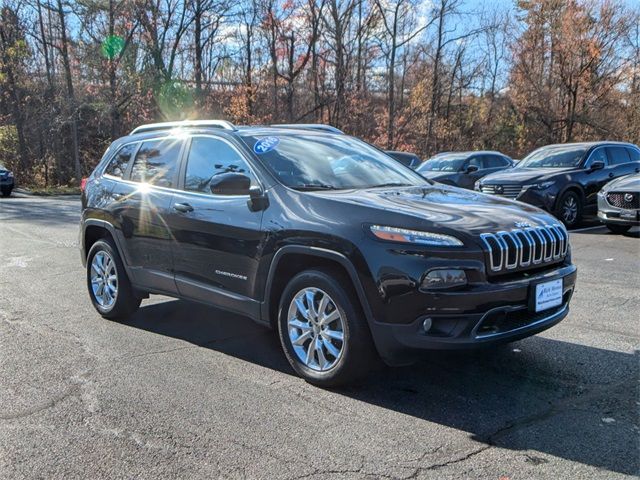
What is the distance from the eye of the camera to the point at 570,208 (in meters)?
11.7

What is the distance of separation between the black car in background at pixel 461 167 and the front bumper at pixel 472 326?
1166 centimetres

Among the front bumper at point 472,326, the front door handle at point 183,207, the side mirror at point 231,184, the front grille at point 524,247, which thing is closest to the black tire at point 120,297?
the front door handle at point 183,207

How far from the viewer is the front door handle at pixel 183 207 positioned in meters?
4.68

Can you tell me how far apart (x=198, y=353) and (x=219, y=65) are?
3416 centimetres

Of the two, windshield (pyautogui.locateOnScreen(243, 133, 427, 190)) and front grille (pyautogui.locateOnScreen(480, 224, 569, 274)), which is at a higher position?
windshield (pyautogui.locateOnScreen(243, 133, 427, 190))

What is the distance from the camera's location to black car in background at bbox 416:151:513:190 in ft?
50.2

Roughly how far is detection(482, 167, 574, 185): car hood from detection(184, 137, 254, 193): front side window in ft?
27.7

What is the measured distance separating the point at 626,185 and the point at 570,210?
1547 mm

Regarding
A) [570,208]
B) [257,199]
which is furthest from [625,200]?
[257,199]

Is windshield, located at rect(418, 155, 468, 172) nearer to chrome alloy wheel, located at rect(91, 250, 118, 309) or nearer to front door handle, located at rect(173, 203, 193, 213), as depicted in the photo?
chrome alloy wheel, located at rect(91, 250, 118, 309)

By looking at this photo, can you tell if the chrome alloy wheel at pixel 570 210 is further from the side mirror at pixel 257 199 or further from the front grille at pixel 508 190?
the side mirror at pixel 257 199

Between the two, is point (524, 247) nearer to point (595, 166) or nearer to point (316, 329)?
point (316, 329)

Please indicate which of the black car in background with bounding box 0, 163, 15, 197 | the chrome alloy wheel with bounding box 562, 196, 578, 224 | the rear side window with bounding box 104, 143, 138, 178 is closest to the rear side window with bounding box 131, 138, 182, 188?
the rear side window with bounding box 104, 143, 138, 178

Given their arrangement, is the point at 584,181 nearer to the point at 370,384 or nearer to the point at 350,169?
the point at 350,169
